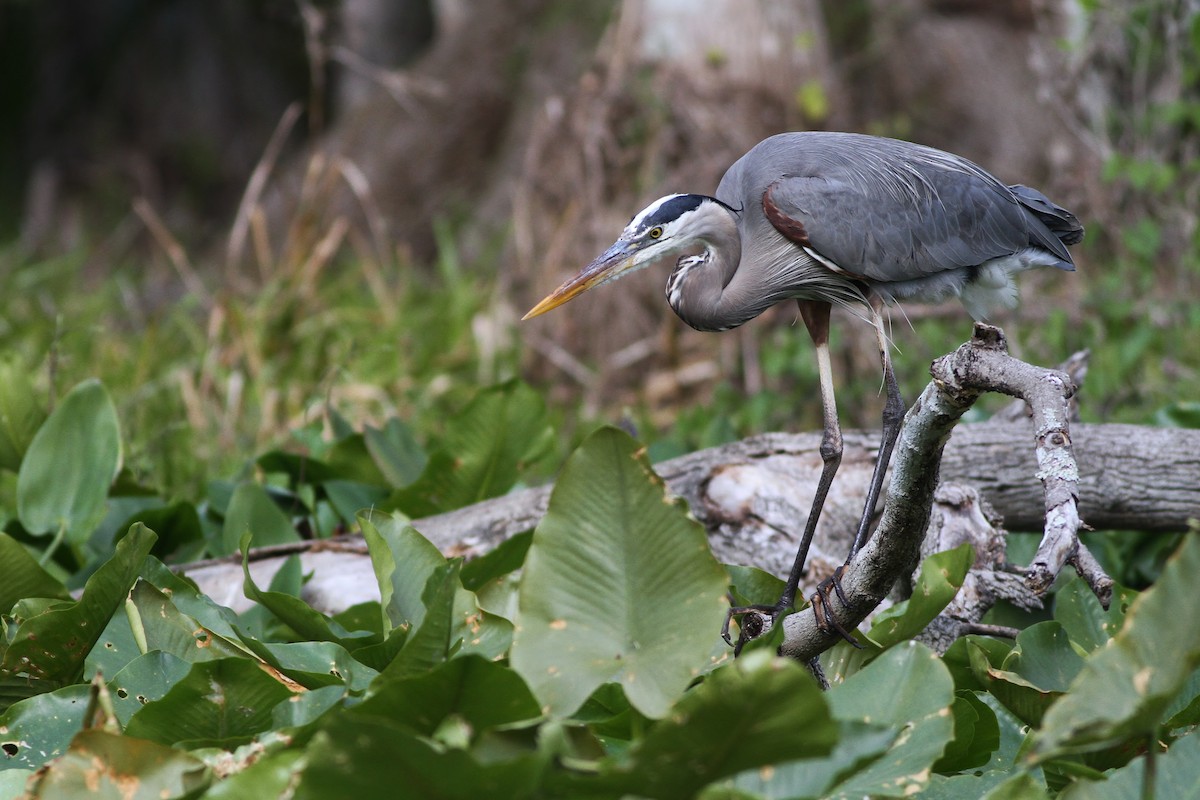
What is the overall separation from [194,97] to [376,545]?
992 cm

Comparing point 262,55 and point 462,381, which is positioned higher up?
point 262,55

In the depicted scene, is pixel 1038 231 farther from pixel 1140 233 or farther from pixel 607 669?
pixel 1140 233

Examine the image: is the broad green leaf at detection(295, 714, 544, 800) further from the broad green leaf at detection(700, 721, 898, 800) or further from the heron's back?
the heron's back

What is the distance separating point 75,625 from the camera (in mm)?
1897

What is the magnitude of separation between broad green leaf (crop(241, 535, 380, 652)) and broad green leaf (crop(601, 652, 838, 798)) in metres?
0.85

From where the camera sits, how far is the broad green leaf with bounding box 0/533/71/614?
7.10ft

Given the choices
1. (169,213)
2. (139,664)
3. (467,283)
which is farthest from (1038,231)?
(169,213)

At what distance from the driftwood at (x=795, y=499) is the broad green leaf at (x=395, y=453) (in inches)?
11.7

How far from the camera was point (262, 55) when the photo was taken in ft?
36.0

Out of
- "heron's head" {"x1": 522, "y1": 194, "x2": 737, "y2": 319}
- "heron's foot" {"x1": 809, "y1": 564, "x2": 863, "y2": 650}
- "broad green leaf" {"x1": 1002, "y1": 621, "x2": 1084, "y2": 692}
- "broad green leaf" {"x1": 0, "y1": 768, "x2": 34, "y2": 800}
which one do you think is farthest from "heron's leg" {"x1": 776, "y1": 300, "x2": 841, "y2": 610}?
"broad green leaf" {"x1": 0, "y1": 768, "x2": 34, "y2": 800}

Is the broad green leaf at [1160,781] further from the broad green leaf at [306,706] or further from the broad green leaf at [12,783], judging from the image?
the broad green leaf at [12,783]

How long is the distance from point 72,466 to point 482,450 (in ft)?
3.23

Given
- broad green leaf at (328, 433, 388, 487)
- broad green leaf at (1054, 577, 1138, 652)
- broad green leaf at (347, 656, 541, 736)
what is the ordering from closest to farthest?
1. broad green leaf at (347, 656, 541, 736)
2. broad green leaf at (1054, 577, 1138, 652)
3. broad green leaf at (328, 433, 388, 487)

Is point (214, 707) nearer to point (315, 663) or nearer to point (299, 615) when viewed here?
point (315, 663)
